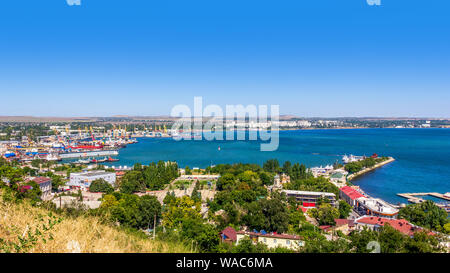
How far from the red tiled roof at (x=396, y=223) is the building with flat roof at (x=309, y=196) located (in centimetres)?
133

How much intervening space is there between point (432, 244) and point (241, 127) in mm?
32838

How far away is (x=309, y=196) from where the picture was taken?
5.86 metres

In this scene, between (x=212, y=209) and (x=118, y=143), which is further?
(x=118, y=143)

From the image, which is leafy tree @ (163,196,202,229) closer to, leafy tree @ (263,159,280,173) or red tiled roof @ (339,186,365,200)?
red tiled roof @ (339,186,365,200)

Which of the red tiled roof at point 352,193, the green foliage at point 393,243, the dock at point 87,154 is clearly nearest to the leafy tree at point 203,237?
the green foliage at point 393,243

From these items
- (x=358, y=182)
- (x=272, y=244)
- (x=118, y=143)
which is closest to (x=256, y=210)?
(x=272, y=244)

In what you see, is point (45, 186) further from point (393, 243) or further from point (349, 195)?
point (393, 243)

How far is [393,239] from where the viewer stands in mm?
2738

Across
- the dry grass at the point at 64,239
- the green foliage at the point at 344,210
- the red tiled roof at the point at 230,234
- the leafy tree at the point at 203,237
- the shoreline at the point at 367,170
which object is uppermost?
the dry grass at the point at 64,239

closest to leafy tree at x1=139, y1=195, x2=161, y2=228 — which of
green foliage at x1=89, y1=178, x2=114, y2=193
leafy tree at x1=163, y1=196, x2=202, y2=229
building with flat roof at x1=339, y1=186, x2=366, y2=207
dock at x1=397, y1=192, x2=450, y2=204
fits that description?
leafy tree at x1=163, y1=196, x2=202, y2=229

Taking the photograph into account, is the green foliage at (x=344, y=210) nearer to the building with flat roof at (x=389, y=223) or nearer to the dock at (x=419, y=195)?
the building with flat roof at (x=389, y=223)

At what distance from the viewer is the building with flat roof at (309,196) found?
5.77m
